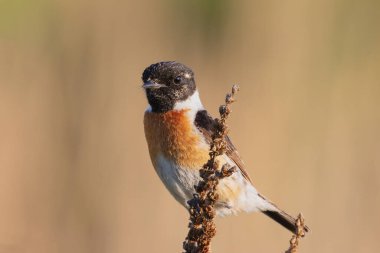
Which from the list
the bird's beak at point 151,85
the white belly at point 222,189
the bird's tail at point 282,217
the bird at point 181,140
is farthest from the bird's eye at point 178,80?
the bird's tail at point 282,217

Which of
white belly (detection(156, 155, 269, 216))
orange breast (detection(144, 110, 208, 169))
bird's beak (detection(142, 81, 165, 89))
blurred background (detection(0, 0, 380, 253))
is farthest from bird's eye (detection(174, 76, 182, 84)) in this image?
blurred background (detection(0, 0, 380, 253))

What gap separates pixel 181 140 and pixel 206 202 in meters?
1.55

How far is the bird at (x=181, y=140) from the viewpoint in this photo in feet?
17.0

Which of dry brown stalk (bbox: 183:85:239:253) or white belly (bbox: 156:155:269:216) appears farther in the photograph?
white belly (bbox: 156:155:269:216)

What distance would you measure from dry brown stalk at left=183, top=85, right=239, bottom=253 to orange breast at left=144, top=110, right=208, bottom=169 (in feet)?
4.32

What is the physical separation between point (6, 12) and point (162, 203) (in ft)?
7.95

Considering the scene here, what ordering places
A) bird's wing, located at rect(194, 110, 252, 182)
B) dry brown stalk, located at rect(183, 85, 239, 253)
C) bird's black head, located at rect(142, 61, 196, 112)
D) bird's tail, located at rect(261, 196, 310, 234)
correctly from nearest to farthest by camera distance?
dry brown stalk, located at rect(183, 85, 239, 253)
bird's wing, located at rect(194, 110, 252, 182)
bird's black head, located at rect(142, 61, 196, 112)
bird's tail, located at rect(261, 196, 310, 234)

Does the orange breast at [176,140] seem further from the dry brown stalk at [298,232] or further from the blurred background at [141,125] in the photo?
the dry brown stalk at [298,232]

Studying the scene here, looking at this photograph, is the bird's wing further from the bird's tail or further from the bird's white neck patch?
the bird's tail

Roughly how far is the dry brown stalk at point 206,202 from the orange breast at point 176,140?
1.32m

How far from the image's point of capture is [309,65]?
780 cm

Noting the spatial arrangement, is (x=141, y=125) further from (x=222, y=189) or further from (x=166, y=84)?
(x=222, y=189)

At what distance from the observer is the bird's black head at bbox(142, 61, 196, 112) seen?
5.43 metres

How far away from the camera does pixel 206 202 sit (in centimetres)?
371
